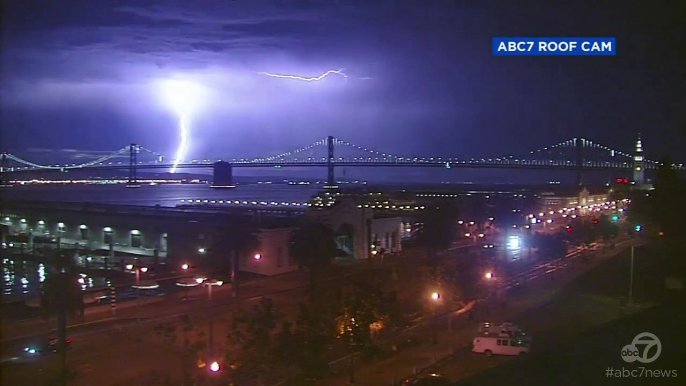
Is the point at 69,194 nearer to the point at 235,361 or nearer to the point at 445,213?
the point at 445,213

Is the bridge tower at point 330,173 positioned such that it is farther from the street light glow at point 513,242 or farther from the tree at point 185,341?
the tree at point 185,341

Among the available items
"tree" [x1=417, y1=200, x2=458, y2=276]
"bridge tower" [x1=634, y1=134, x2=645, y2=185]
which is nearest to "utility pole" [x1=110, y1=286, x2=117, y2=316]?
"tree" [x1=417, y1=200, x2=458, y2=276]

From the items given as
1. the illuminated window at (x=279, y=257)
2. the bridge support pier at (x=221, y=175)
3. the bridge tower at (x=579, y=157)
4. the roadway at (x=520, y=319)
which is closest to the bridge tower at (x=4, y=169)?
the illuminated window at (x=279, y=257)

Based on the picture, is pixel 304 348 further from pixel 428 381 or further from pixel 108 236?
pixel 108 236

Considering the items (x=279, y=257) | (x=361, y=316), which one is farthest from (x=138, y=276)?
(x=361, y=316)

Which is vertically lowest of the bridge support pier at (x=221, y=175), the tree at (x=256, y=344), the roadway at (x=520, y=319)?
the roadway at (x=520, y=319)
